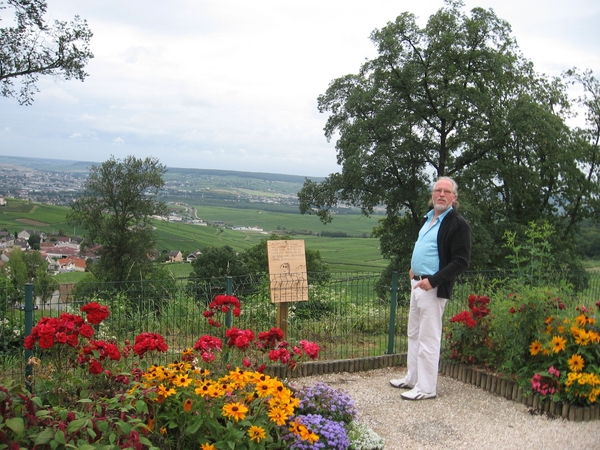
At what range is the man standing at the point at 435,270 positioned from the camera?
189 inches

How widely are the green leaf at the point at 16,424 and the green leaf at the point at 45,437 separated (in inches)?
4.5

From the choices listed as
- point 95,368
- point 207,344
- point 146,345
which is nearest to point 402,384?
point 207,344

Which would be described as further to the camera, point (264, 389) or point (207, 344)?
point (207, 344)

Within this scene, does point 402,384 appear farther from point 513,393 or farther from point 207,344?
point 207,344

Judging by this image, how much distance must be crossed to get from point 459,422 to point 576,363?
3.85 ft

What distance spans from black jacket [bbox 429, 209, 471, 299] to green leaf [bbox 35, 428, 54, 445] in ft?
10.6

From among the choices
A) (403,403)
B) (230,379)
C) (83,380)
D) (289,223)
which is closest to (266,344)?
(230,379)

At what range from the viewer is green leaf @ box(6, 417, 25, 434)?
2.47 meters

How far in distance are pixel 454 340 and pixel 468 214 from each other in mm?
13646

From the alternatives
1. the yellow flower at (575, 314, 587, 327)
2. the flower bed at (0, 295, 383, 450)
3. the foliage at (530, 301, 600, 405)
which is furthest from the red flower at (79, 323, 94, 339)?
the yellow flower at (575, 314, 587, 327)

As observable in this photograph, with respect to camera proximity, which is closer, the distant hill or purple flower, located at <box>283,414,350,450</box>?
purple flower, located at <box>283,414,350,450</box>

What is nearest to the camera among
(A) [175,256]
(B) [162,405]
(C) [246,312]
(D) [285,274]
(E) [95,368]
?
(B) [162,405]

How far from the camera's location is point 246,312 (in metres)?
7.37

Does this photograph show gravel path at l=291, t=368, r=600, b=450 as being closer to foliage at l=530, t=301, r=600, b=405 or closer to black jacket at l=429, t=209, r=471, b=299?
foliage at l=530, t=301, r=600, b=405
